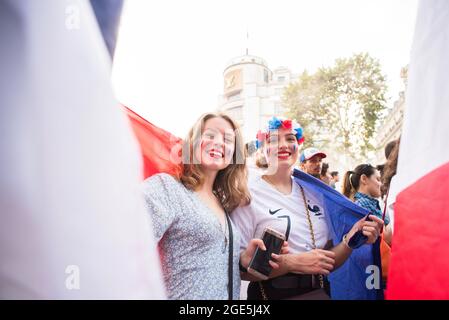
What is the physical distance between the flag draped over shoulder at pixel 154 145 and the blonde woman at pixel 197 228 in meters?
0.22

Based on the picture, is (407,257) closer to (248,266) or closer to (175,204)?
(248,266)

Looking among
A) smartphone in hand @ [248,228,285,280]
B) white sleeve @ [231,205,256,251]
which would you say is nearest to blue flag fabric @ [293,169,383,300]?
white sleeve @ [231,205,256,251]

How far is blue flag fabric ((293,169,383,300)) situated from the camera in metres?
1.81

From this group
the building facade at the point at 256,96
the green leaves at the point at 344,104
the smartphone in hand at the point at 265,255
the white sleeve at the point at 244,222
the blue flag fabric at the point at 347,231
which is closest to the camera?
the smartphone in hand at the point at 265,255

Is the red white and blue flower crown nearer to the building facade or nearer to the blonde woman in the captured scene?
the blonde woman

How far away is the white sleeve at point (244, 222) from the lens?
148 centimetres

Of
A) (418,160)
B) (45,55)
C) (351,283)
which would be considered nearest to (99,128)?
(45,55)

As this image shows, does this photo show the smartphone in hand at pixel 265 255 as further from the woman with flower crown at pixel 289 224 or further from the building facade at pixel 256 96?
the building facade at pixel 256 96

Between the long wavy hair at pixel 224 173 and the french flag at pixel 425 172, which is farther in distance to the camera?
the long wavy hair at pixel 224 173

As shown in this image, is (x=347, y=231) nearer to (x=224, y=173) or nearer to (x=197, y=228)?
(x=224, y=173)

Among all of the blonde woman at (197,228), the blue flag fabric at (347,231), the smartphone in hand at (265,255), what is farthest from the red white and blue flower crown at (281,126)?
the smartphone in hand at (265,255)

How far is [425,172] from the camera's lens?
3.26 ft

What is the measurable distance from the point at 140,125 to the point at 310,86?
14.7m

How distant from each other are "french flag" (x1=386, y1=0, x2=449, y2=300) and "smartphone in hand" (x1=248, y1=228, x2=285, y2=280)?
441 mm
